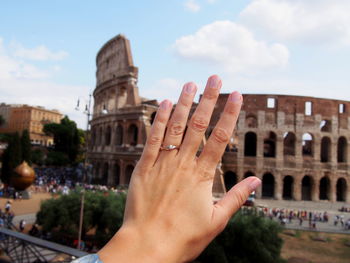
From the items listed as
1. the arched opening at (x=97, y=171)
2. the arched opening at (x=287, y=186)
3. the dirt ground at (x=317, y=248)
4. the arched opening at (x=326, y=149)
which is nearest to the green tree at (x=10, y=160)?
the arched opening at (x=97, y=171)

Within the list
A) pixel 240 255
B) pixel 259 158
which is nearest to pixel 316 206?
pixel 259 158

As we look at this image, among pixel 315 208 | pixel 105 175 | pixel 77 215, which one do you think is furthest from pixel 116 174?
pixel 315 208

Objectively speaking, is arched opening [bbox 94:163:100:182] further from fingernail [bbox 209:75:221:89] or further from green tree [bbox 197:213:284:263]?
fingernail [bbox 209:75:221:89]

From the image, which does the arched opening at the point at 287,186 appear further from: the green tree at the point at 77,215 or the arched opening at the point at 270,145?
the green tree at the point at 77,215

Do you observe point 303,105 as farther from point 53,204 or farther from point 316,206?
point 53,204

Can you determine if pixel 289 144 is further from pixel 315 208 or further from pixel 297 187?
pixel 315 208

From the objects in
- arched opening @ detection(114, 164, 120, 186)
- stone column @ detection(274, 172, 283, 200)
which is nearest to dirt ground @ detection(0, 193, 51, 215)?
arched opening @ detection(114, 164, 120, 186)

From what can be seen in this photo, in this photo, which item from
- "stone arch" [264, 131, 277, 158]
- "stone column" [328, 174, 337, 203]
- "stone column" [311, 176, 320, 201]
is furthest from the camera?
"stone arch" [264, 131, 277, 158]

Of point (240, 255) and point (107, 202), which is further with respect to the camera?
point (107, 202)
